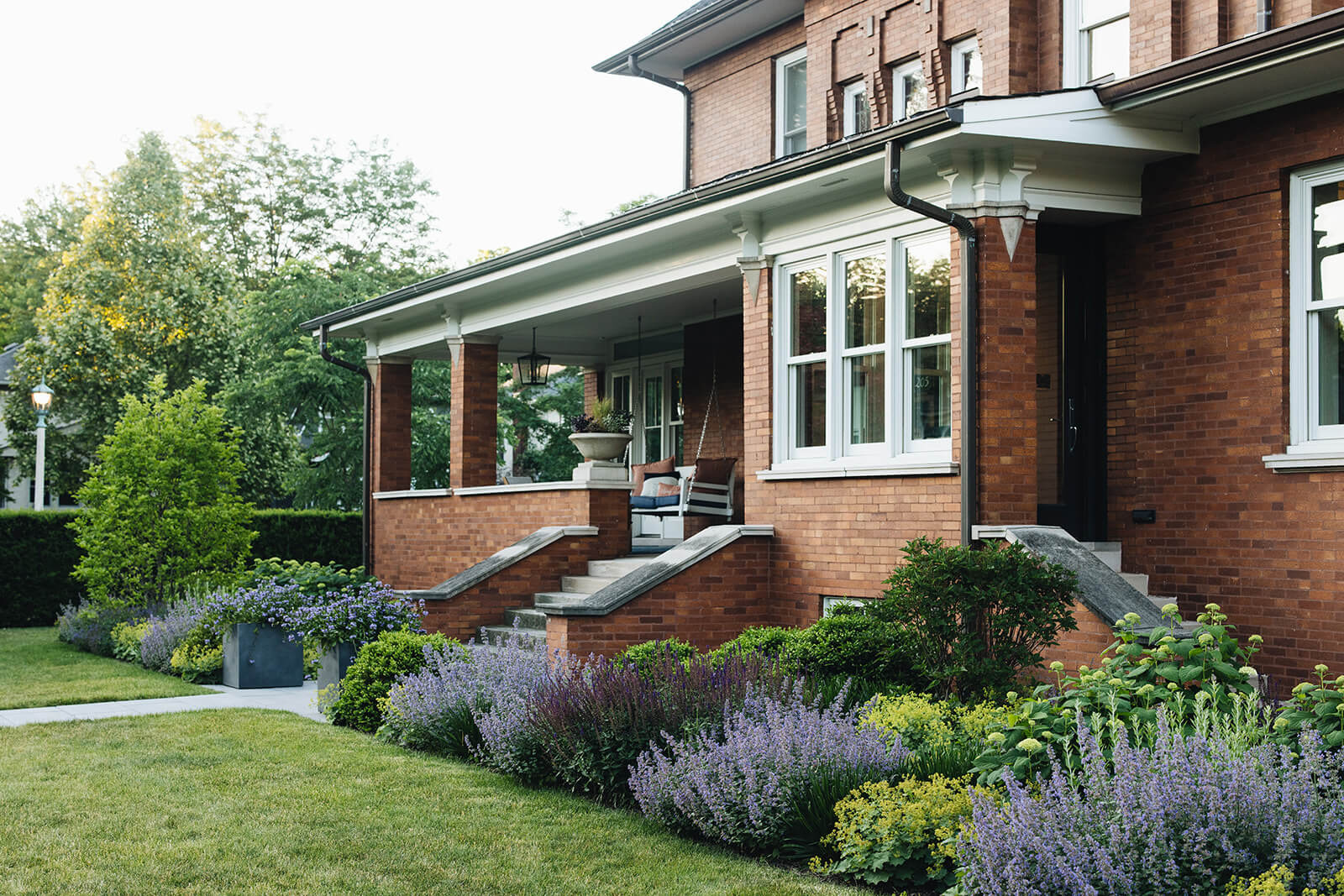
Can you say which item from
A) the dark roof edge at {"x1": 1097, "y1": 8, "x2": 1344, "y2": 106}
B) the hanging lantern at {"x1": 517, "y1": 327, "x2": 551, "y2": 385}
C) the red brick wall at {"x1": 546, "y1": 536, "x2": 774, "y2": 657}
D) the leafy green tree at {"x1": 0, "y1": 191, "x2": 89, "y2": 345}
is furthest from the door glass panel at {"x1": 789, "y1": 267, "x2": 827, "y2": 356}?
the leafy green tree at {"x1": 0, "y1": 191, "x2": 89, "y2": 345}

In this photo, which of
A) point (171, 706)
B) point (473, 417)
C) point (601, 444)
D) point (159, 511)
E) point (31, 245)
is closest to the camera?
point (171, 706)

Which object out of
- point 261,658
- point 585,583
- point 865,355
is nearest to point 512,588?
point 585,583

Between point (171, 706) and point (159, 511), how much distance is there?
559 centimetres

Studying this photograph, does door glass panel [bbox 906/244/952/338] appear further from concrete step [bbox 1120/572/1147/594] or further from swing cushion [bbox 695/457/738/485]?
swing cushion [bbox 695/457/738/485]

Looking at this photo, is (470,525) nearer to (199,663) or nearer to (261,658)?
(261,658)

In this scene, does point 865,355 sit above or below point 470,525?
above

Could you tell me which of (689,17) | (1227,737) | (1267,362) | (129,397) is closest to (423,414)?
(129,397)

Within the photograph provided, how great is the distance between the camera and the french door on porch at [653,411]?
17.5 m

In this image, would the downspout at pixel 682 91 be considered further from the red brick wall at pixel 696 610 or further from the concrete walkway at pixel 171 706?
the concrete walkway at pixel 171 706

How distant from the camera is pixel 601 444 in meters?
13.3

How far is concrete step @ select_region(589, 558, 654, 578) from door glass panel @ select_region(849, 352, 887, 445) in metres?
2.83

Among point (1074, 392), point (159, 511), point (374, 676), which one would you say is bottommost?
point (374, 676)

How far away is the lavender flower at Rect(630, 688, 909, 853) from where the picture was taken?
239 inches

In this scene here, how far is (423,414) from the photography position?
2631 cm
